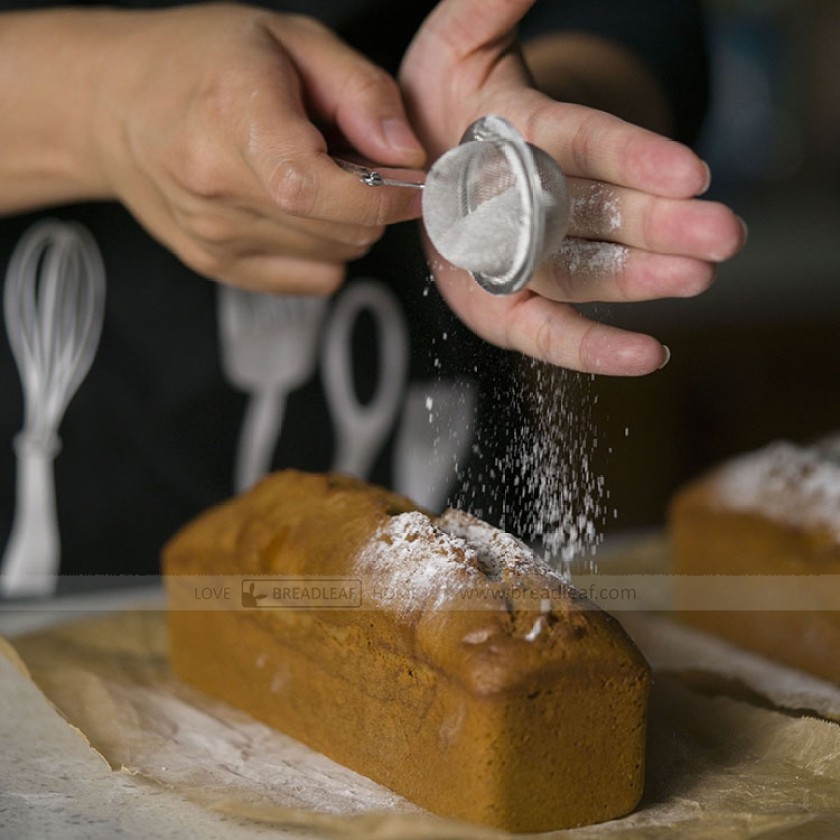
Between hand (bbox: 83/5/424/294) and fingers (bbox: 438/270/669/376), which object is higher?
hand (bbox: 83/5/424/294)

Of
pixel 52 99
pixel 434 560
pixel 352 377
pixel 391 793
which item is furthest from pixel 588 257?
pixel 352 377

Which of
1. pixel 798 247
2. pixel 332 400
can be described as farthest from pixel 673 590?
pixel 798 247

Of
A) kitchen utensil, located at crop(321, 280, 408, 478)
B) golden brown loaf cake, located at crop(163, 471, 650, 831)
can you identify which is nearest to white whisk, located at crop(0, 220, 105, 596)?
kitchen utensil, located at crop(321, 280, 408, 478)

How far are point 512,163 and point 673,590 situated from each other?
78 centimetres

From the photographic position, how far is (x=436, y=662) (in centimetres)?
93

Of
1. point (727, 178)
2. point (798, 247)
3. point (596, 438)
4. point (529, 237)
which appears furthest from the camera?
point (727, 178)

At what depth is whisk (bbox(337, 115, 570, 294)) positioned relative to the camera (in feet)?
2.77

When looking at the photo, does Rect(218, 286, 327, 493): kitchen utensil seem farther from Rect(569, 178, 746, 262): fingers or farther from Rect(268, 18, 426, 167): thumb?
Rect(569, 178, 746, 262): fingers

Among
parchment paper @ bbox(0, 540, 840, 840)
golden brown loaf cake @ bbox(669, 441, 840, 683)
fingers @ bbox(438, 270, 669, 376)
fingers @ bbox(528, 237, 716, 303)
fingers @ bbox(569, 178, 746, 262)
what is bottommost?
parchment paper @ bbox(0, 540, 840, 840)

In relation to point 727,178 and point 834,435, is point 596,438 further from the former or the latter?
point 727,178

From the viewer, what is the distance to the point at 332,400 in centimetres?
165

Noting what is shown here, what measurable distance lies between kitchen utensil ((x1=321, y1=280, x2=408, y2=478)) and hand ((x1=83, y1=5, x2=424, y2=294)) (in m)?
0.34

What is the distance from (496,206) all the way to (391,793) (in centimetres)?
47

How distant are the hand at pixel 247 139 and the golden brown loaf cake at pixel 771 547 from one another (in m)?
0.51
